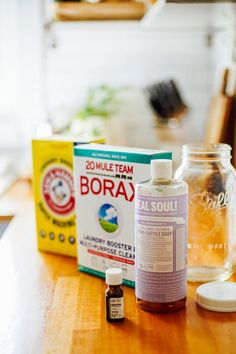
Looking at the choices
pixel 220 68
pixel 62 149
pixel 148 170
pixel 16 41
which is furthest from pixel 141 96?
pixel 148 170

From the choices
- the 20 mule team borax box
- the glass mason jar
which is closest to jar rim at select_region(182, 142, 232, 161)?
the glass mason jar

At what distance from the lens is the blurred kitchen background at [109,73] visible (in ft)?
8.61

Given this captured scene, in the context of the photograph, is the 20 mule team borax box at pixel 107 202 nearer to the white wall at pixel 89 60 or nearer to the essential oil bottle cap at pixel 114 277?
the essential oil bottle cap at pixel 114 277

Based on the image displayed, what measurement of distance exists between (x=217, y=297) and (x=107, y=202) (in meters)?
0.28

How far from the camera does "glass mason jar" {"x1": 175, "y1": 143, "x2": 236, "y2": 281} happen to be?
4.21ft

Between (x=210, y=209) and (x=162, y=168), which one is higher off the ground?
(x=162, y=168)

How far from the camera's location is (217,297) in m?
1.09

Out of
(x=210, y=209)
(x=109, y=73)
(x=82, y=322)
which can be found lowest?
(x=82, y=322)

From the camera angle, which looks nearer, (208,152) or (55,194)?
(208,152)

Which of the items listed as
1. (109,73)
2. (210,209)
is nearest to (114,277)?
(210,209)

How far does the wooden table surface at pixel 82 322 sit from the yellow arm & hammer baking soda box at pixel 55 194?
0.33 ft

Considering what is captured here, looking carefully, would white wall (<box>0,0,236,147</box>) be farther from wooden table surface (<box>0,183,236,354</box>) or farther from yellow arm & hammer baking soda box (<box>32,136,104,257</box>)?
wooden table surface (<box>0,183,236,354</box>)

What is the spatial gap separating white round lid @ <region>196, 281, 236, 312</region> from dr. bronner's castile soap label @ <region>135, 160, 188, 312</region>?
0.05 m

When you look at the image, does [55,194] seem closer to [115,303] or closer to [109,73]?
[115,303]
